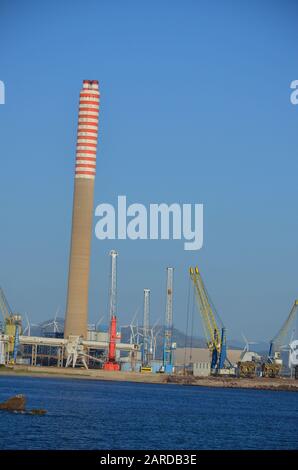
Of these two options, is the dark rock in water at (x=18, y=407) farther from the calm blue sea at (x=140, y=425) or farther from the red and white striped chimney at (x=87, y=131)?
the red and white striped chimney at (x=87, y=131)

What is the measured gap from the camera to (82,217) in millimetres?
Result: 124188

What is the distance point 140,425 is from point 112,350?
251 ft

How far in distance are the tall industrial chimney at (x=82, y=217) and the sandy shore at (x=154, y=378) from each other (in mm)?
5239

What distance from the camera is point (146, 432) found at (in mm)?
56281

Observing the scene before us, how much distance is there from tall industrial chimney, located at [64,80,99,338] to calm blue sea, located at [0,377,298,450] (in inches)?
1355

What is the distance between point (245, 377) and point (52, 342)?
1029 inches

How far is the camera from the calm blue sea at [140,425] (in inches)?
1985

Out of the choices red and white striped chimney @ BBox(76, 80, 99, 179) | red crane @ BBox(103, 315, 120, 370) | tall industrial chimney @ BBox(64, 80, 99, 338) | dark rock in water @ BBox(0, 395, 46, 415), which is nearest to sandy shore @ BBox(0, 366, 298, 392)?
red crane @ BBox(103, 315, 120, 370)

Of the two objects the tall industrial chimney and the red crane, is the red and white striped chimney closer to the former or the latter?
the tall industrial chimney

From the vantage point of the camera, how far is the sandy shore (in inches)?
5241
